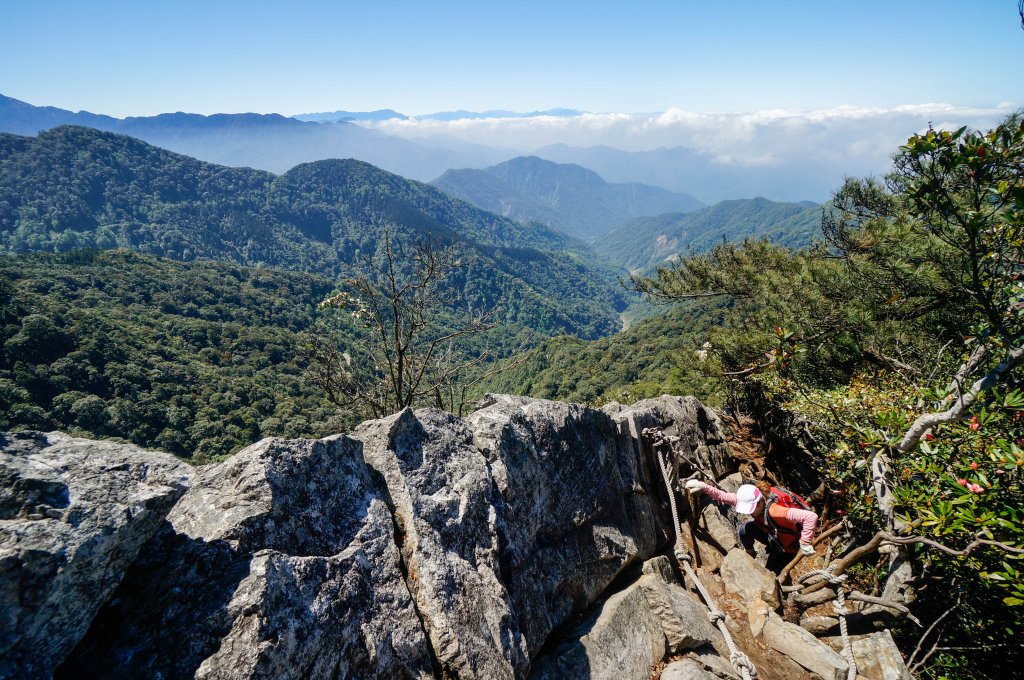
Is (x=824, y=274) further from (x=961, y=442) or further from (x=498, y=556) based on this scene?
(x=498, y=556)

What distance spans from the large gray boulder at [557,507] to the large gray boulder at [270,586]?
1.74 m

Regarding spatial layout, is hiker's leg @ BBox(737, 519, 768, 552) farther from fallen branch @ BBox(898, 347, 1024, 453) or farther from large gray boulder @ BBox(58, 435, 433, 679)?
large gray boulder @ BBox(58, 435, 433, 679)

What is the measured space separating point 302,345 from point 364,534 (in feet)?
36.2

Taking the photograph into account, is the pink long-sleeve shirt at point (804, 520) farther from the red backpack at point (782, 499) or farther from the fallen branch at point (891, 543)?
the fallen branch at point (891, 543)

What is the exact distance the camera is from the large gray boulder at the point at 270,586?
11.6 feet

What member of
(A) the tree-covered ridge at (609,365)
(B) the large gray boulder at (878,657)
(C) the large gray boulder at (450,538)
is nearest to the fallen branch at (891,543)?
(B) the large gray boulder at (878,657)

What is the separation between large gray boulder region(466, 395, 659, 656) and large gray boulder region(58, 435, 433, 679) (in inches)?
68.4

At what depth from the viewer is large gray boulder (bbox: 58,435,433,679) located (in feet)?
11.6

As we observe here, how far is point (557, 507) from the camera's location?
6.88 meters

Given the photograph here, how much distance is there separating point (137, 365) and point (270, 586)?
249 ft

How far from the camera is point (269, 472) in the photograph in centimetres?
466

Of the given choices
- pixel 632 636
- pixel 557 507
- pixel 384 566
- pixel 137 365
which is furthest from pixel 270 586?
pixel 137 365

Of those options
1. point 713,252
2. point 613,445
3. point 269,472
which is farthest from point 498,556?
point 713,252

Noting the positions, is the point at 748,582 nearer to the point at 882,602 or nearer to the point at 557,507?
the point at 882,602
